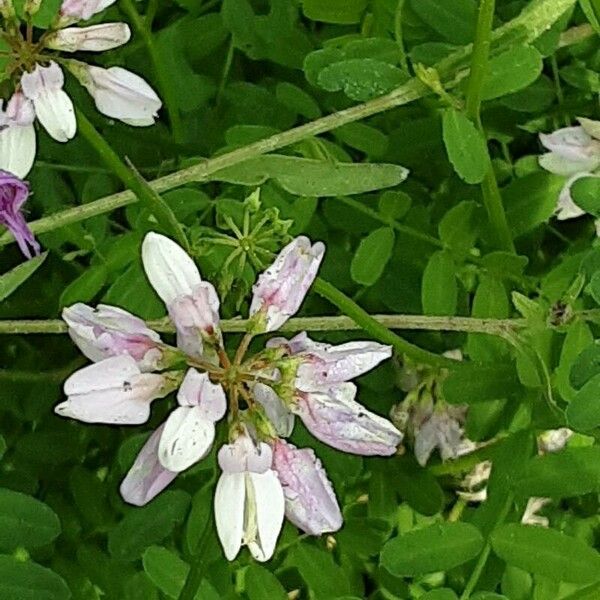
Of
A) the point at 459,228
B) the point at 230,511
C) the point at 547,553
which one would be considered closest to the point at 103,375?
the point at 230,511

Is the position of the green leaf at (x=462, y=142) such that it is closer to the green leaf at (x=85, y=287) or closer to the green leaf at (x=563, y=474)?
the green leaf at (x=563, y=474)

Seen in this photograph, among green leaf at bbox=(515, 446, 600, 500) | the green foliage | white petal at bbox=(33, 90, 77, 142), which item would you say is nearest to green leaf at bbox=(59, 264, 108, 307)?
the green foliage

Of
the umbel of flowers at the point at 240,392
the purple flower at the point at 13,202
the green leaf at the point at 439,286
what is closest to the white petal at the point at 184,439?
the umbel of flowers at the point at 240,392

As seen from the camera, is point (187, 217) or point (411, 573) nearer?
point (411, 573)

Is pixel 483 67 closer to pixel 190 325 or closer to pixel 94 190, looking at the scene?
pixel 190 325

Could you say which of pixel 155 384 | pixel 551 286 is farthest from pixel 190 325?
pixel 551 286

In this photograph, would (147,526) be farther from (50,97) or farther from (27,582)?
(50,97)

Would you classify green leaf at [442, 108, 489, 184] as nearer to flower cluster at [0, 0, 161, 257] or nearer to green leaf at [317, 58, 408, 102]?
green leaf at [317, 58, 408, 102]
